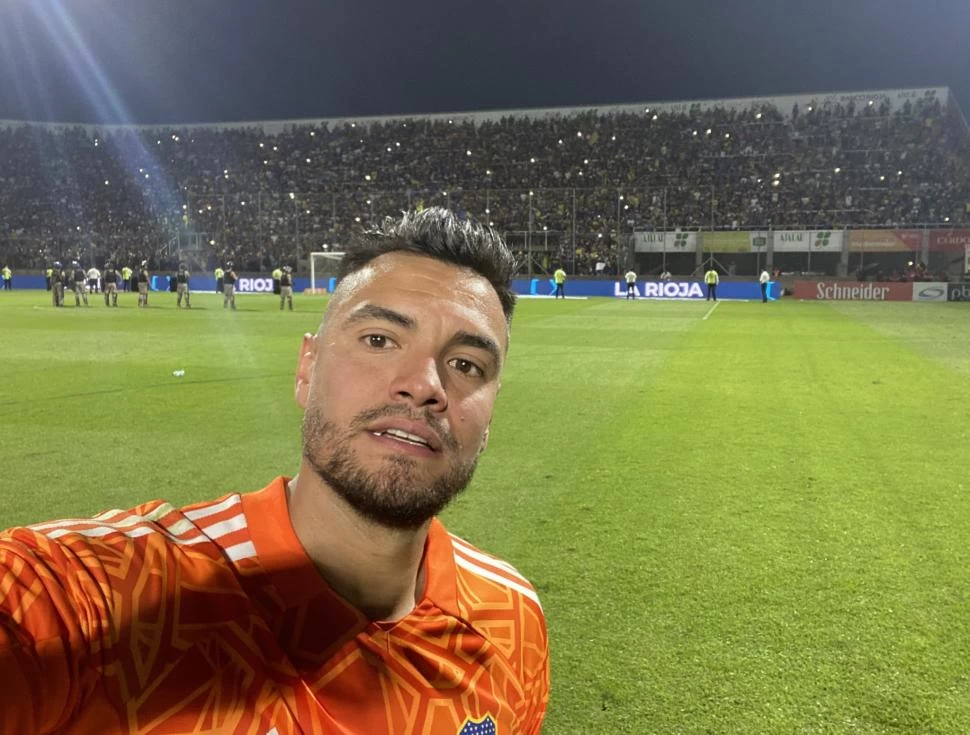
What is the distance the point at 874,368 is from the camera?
42.9 ft

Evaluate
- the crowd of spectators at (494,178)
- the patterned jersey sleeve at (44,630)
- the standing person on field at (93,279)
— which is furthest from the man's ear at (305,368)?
the standing person on field at (93,279)

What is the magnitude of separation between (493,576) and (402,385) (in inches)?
24.2

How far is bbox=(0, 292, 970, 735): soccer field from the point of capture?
10.2 ft

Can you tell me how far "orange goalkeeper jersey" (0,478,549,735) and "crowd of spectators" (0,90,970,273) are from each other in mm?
35003

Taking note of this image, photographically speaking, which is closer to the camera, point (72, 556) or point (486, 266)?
point (72, 556)

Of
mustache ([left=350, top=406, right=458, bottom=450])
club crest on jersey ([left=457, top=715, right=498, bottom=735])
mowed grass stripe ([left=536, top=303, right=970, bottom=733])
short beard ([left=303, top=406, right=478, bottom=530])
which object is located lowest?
mowed grass stripe ([left=536, top=303, right=970, bottom=733])

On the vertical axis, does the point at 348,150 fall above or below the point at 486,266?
above

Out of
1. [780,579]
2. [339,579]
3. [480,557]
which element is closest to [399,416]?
[339,579]

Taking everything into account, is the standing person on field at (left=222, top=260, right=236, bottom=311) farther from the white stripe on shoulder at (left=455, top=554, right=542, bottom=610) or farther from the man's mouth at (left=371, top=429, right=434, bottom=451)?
the man's mouth at (left=371, top=429, right=434, bottom=451)

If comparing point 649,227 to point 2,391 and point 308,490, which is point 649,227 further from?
point 308,490

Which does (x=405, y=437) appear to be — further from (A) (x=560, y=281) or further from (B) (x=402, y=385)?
(A) (x=560, y=281)

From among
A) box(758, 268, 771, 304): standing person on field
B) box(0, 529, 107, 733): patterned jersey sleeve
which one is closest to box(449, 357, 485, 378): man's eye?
box(0, 529, 107, 733): patterned jersey sleeve

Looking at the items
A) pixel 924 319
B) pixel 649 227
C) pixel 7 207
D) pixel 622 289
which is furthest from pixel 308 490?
pixel 7 207

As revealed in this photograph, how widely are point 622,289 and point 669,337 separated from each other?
21.7 meters
